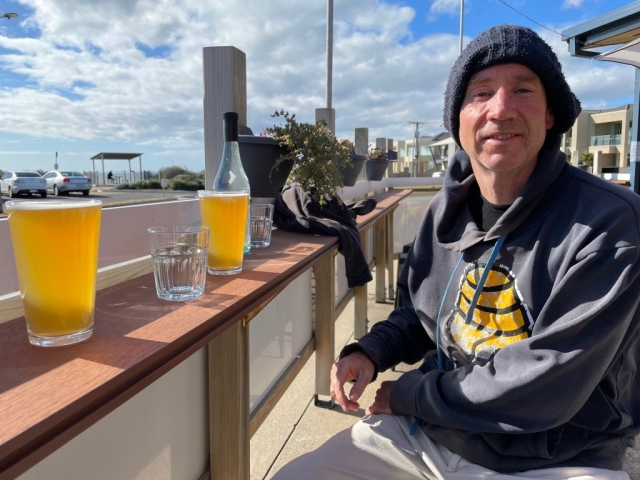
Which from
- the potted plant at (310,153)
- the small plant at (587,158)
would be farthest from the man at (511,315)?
the small plant at (587,158)

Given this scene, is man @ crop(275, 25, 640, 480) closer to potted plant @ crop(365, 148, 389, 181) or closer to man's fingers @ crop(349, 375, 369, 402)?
man's fingers @ crop(349, 375, 369, 402)

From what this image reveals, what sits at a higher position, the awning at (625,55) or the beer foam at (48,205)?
the awning at (625,55)

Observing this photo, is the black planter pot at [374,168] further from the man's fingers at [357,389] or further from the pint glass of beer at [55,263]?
the pint glass of beer at [55,263]

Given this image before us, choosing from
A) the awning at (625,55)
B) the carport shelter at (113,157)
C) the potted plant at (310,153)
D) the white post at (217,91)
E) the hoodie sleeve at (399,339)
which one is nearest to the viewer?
the carport shelter at (113,157)

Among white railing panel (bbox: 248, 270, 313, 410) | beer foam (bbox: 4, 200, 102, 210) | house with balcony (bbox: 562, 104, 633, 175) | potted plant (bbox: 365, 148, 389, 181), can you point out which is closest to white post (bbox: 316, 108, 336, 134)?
potted plant (bbox: 365, 148, 389, 181)

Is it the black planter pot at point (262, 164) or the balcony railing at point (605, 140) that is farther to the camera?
the balcony railing at point (605, 140)

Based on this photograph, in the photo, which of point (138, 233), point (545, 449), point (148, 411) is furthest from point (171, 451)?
point (545, 449)

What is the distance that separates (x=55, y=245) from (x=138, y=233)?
24.1 inches

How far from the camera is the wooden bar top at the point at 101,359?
478 millimetres

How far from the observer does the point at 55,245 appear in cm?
62

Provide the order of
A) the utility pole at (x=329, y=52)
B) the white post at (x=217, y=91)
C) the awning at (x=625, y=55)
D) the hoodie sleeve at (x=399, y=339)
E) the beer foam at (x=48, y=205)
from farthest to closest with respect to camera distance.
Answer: the utility pole at (x=329, y=52) < the awning at (x=625, y=55) < the white post at (x=217, y=91) < the hoodie sleeve at (x=399, y=339) < the beer foam at (x=48, y=205)

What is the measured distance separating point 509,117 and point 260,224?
2.63 feet

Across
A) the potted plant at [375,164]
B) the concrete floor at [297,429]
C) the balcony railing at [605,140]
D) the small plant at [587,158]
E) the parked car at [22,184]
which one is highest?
the balcony railing at [605,140]

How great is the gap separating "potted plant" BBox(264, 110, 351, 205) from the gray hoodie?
2.32 feet
